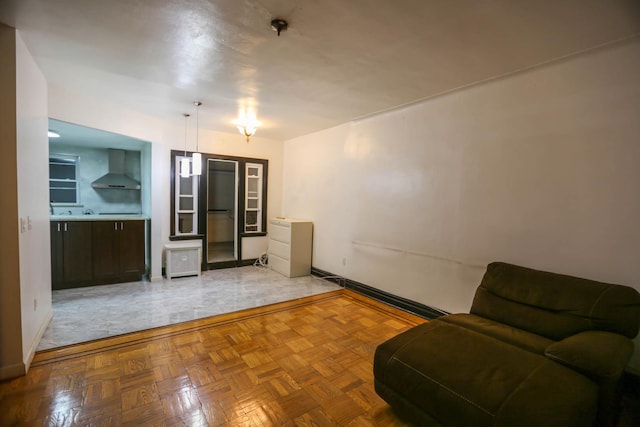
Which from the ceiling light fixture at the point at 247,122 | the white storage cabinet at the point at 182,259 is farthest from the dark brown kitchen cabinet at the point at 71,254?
the ceiling light fixture at the point at 247,122

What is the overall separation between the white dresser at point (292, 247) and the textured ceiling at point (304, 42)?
95.6 inches

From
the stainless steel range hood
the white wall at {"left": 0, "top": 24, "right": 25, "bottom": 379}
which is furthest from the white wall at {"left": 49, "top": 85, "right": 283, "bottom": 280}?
the white wall at {"left": 0, "top": 24, "right": 25, "bottom": 379}

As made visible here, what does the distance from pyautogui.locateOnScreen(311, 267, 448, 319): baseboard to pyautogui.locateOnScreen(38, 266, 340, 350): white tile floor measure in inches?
6.5

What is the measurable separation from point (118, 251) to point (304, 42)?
13.7 ft

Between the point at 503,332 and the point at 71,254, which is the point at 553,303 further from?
the point at 71,254

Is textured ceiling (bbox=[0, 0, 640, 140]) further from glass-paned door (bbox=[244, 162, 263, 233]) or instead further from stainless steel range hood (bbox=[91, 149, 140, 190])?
glass-paned door (bbox=[244, 162, 263, 233])

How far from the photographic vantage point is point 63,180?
5.29 metres

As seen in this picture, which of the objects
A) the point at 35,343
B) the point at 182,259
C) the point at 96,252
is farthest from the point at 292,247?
the point at 35,343

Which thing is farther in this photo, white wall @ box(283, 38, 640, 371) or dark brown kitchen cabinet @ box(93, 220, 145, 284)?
dark brown kitchen cabinet @ box(93, 220, 145, 284)

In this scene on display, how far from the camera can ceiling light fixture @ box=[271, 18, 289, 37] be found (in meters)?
1.94

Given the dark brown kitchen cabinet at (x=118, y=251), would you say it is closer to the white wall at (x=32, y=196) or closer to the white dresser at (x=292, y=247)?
the white wall at (x=32, y=196)

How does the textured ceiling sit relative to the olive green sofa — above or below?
above

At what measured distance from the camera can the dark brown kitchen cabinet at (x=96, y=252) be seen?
404 centimetres

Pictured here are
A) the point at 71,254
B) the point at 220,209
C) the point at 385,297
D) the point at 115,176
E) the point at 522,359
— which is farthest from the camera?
the point at 220,209
